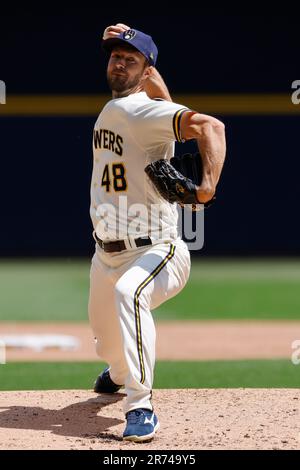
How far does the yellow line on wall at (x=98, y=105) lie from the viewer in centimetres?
1605

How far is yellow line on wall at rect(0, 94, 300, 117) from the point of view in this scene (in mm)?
16047

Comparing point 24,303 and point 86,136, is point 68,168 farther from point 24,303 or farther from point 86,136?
point 24,303

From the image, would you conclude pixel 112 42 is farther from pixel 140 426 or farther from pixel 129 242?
pixel 140 426

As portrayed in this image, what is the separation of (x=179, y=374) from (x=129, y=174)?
2627mm

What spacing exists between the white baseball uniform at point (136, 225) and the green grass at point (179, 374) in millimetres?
1767

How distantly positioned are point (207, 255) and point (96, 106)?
10.6ft

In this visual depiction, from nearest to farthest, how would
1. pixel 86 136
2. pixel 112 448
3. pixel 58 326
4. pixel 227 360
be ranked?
pixel 112 448 → pixel 227 360 → pixel 58 326 → pixel 86 136

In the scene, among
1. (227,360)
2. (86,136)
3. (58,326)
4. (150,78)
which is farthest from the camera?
(86,136)

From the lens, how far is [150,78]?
4.74m

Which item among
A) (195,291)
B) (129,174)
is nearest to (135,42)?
(129,174)

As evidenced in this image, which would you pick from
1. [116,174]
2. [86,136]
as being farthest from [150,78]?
[86,136]
